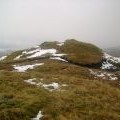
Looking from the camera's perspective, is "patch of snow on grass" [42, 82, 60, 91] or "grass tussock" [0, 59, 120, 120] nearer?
"grass tussock" [0, 59, 120, 120]

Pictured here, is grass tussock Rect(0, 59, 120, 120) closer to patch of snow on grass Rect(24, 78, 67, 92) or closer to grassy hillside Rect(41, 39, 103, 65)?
patch of snow on grass Rect(24, 78, 67, 92)

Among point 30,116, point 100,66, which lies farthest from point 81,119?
point 100,66

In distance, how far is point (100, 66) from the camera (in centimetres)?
7638

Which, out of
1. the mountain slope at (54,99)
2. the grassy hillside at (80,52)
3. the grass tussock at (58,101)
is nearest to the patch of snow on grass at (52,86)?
the mountain slope at (54,99)

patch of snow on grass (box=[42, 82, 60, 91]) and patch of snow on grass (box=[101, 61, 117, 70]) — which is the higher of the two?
patch of snow on grass (box=[42, 82, 60, 91])

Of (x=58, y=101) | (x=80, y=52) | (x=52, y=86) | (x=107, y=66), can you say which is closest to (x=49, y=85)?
(x=52, y=86)

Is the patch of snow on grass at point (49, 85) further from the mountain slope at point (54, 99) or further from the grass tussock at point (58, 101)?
the grass tussock at point (58, 101)

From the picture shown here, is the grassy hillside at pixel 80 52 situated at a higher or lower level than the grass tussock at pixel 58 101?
lower

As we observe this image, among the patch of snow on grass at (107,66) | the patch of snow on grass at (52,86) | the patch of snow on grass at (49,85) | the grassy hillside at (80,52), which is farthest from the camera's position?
the grassy hillside at (80,52)

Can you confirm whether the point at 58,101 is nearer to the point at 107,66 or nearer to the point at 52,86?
the point at 52,86

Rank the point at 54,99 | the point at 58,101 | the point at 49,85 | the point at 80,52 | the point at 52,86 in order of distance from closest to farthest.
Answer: the point at 58,101 < the point at 54,99 < the point at 52,86 < the point at 49,85 < the point at 80,52

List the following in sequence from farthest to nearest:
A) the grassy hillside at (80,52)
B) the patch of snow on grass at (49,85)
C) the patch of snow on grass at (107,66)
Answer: the grassy hillside at (80,52) < the patch of snow on grass at (107,66) < the patch of snow on grass at (49,85)

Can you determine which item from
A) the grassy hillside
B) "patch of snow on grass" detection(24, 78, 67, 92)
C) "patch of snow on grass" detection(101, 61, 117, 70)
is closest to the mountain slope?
"patch of snow on grass" detection(24, 78, 67, 92)

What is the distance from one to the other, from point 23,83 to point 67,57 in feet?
128
